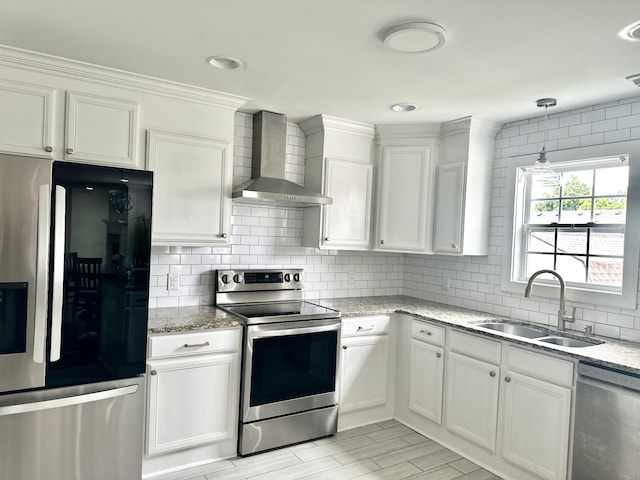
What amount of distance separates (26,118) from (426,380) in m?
3.14

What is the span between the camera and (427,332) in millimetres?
3361

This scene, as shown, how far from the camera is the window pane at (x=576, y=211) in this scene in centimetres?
311

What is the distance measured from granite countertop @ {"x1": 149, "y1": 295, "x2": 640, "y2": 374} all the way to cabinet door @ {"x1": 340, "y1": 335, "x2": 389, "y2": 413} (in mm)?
250

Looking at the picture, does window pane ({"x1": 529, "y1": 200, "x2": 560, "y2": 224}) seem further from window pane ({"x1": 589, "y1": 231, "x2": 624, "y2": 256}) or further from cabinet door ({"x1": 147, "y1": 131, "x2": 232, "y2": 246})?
cabinet door ({"x1": 147, "y1": 131, "x2": 232, "y2": 246})

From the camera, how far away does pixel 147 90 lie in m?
2.82

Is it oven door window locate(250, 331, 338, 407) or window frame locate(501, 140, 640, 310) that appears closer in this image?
window frame locate(501, 140, 640, 310)

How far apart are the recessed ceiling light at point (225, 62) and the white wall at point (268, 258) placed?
0.95 meters

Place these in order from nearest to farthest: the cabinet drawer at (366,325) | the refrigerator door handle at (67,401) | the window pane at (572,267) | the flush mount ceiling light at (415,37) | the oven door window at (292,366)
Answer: the flush mount ceiling light at (415,37), the refrigerator door handle at (67,401), the oven door window at (292,366), the window pane at (572,267), the cabinet drawer at (366,325)

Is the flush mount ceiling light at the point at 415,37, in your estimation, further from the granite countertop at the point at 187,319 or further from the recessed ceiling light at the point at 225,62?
the granite countertop at the point at 187,319

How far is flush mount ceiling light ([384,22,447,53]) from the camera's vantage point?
1928mm

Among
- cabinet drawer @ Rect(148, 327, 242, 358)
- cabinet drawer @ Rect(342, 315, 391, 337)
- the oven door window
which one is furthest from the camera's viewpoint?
cabinet drawer @ Rect(342, 315, 391, 337)

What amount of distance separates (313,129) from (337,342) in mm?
1749

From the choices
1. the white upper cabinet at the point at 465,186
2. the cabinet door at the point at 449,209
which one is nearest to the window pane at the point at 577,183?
the white upper cabinet at the point at 465,186

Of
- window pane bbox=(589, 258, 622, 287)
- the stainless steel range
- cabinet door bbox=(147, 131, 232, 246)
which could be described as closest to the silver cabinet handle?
the stainless steel range
